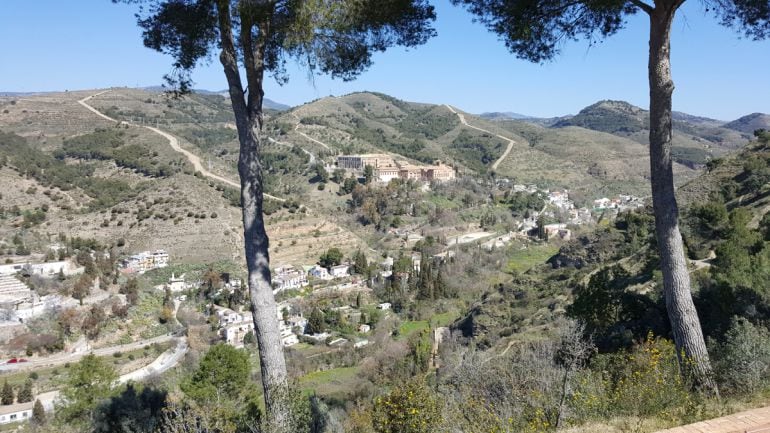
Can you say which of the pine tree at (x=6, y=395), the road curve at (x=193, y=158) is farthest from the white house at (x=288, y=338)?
the road curve at (x=193, y=158)

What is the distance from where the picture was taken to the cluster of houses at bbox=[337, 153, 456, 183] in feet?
183

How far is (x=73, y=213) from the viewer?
100 ft

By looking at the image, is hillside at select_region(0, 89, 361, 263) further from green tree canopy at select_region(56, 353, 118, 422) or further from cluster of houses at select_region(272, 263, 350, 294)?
green tree canopy at select_region(56, 353, 118, 422)

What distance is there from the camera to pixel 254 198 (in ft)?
14.3

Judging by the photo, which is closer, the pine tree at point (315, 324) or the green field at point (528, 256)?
the pine tree at point (315, 324)

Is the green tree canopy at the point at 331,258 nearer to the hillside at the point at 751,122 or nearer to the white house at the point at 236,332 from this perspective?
the white house at the point at 236,332

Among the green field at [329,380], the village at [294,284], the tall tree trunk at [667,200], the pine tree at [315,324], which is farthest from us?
the pine tree at [315,324]

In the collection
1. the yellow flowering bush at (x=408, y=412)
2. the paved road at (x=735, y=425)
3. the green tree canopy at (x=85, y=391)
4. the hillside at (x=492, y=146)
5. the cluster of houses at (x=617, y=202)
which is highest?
the hillside at (x=492, y=146)

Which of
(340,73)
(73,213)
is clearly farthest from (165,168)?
(340,73)

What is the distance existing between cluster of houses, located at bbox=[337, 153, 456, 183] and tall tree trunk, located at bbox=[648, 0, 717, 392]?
163 feet

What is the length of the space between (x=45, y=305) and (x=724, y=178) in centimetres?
3173

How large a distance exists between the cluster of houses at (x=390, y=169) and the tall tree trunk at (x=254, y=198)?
49482 mm

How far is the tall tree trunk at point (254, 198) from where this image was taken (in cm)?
425

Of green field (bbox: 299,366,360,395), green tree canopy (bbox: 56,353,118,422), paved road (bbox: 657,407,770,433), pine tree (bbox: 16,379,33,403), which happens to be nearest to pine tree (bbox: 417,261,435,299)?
green field (bbox: 299,366,360,395)
